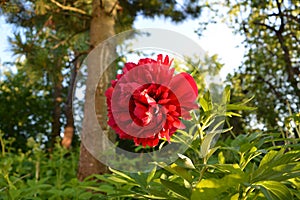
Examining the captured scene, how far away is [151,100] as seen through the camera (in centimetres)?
79

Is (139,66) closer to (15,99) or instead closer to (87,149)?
(87,149)

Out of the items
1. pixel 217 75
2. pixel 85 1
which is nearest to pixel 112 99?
pixel 217 75

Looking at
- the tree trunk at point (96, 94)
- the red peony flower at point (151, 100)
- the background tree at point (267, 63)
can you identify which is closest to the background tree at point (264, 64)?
the background tree at point (267, 63)

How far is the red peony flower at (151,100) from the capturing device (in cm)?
80

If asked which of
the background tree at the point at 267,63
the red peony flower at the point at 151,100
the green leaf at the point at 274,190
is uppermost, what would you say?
the background tree at the point at 267,63

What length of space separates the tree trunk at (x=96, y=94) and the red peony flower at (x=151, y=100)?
138cm

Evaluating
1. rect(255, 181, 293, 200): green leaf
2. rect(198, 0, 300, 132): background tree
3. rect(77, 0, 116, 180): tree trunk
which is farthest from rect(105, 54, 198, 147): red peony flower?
rect(198, 0, 300, 132): background tree

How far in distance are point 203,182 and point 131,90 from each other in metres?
0.24

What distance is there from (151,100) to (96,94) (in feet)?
6.49

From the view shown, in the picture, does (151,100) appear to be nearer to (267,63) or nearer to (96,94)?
(96,94)

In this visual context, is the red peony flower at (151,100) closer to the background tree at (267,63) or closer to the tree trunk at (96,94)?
the tree trunk at (96,94)

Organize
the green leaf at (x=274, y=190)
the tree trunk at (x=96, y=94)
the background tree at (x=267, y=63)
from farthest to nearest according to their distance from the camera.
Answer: the background tree at (x=267, y=63) < the tree trunk at (x=96, y=94) < the green leaf at (x=274, y=190)

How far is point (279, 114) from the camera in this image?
14.8 feet

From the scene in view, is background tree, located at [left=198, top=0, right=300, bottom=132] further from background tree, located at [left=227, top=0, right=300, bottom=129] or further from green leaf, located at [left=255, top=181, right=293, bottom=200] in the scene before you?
green leaf, located at [left=255, top=181, right=293, bottom=200]
